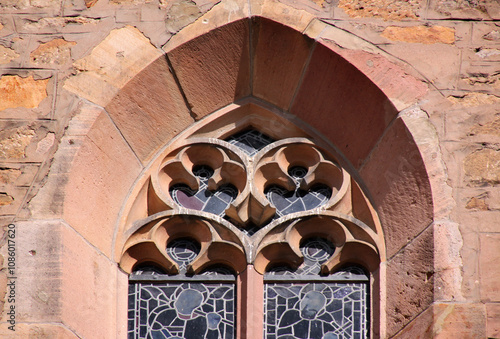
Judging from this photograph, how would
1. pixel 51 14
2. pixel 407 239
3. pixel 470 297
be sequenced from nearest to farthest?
pixel 470 297 < pixel 407 239 < pixel 51 14

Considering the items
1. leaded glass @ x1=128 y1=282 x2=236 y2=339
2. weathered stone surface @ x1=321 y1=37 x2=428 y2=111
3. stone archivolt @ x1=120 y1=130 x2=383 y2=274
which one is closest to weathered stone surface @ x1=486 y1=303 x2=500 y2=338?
stone archivolt @ x1=120 y1=130 x2=383 y2=274

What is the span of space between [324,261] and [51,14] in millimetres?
2093

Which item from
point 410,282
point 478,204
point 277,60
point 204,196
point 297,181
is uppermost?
point 277,60

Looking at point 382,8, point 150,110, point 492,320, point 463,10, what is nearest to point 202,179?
point 150,110

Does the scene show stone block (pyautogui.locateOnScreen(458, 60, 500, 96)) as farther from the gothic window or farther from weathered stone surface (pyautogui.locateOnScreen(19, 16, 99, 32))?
weathered stone surface (pyautogui.locateOnScreen(19, 16, 99, 32))

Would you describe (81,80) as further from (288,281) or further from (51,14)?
(288,281)

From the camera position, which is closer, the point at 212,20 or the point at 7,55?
the point at 7,55

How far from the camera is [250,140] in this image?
21.5ft

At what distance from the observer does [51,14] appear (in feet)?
20.4

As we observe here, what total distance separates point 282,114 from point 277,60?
0.33m

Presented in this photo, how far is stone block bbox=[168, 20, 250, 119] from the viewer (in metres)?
6.25

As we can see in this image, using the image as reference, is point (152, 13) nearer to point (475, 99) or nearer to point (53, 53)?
point (53, 53)

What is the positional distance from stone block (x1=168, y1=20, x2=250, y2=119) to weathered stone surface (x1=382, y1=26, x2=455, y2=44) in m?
0.84

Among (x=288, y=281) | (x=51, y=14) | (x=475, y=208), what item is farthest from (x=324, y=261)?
(x=51, y=14)
